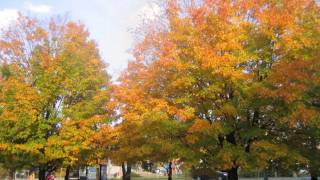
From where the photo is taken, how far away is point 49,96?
27.0 m

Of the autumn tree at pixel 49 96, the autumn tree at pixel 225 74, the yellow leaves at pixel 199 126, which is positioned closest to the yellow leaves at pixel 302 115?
the autumn tree at pixel 225 74

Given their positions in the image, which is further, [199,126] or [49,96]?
[49,96]

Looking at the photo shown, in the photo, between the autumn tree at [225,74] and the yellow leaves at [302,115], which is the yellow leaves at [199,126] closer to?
the autumn tree at [225,74]

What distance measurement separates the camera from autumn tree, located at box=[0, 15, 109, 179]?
86.3 ft

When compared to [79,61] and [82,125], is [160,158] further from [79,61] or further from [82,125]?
[79,61]

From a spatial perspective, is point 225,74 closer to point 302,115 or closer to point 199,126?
point 199,126

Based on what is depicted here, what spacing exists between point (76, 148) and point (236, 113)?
33.0ft

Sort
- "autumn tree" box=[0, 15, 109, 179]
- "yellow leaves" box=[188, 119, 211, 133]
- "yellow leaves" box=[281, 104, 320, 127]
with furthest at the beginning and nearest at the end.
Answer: "autumn tree" box=[0, 15, 109, 179] < "yellow leaves" box=[188, 119, 211, 133] < "yellow leaves" box=[281, 104, 320, 127]

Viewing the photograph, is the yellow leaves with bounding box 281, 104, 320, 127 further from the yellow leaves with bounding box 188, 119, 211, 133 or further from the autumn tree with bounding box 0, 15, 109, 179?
the autumn tree with bounding box 0, 15, 109, 179

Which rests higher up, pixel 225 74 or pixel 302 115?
pixel 225 74

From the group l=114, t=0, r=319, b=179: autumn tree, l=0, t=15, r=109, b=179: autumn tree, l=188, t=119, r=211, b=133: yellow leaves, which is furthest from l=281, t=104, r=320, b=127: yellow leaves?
l=0, t=15, r=109, b=179: autumn tree

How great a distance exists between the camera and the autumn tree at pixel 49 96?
26312 millimetres

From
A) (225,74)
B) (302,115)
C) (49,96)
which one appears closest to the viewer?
(302,115)

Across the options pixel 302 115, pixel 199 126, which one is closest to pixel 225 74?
pixel 199 126
